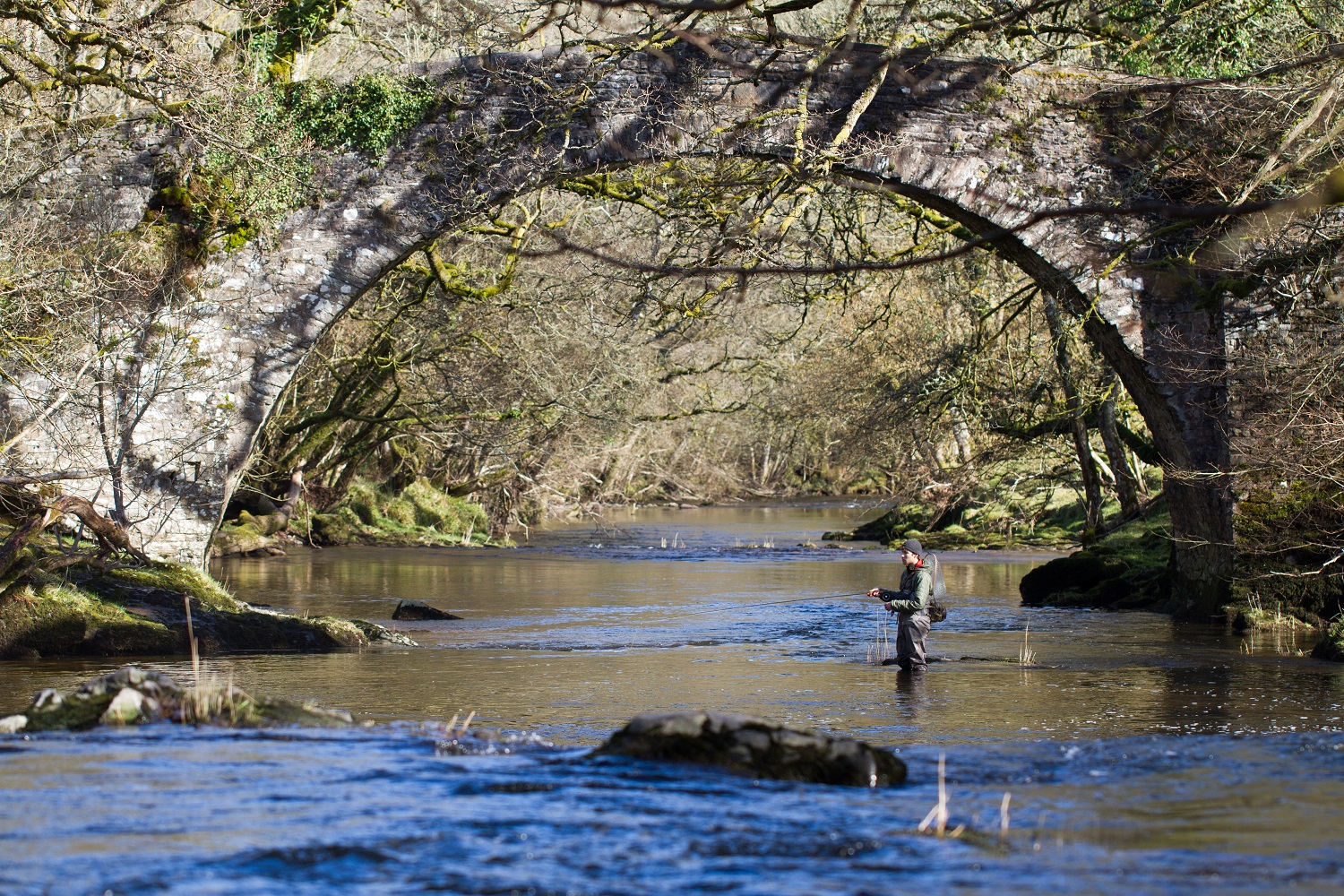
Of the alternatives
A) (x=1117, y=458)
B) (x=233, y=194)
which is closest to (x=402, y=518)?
(x=1117, y=458)

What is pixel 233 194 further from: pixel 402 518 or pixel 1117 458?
pixel 402 518

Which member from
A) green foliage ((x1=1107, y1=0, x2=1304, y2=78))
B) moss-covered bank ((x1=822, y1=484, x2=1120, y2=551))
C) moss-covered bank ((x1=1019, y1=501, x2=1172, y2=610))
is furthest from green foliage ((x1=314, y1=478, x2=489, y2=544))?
green foliage ((x1=1107, y1=0, x2=1304, y2=78))

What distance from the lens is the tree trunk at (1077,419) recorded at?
18.9 m

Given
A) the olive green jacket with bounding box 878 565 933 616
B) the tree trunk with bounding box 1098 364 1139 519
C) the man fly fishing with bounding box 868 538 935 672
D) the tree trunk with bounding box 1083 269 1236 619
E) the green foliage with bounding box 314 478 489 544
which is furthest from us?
the green foliage with bounding box 314 478 489 544

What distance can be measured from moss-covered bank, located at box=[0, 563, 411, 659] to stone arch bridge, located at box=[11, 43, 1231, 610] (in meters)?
0.89

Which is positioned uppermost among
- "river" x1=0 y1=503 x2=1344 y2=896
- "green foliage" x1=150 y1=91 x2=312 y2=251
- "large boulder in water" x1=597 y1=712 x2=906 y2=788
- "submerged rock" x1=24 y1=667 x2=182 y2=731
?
"green foliage" x1=150 y1=91 x2=312 y2=251

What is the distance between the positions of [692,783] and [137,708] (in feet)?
9.52

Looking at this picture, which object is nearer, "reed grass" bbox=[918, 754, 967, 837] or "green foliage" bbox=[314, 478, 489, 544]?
"reed grass" bbox=[918, 754, 967, 837]

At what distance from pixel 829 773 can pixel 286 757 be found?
2.46m

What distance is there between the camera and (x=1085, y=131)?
14609 mm

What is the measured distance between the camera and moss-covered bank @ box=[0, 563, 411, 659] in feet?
38.5

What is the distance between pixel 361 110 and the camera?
45.7 ft

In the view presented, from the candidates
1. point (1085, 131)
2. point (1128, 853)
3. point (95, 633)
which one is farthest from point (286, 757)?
point (1085, 131)

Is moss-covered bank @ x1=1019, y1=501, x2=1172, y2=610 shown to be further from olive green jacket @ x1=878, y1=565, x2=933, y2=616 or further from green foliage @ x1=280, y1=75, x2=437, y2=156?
green foliage @ x1=280, y1=75, x2=437, y2=156
